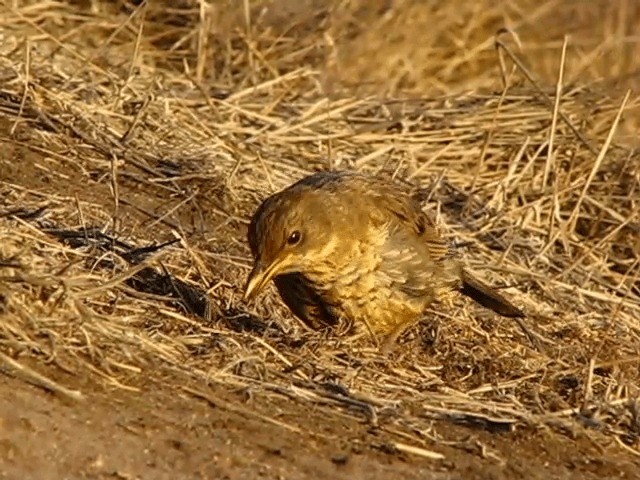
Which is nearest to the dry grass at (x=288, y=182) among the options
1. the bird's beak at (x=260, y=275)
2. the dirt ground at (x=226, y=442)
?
the dirt ground at (x=226, y=442)

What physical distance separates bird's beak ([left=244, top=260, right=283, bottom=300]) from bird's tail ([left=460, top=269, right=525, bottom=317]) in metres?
1.27

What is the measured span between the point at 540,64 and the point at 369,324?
601 cm

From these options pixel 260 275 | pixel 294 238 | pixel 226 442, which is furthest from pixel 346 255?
pixel 226 442

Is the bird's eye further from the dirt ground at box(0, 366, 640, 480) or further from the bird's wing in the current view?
the dirt ground at box(0, 366, 640, 480)

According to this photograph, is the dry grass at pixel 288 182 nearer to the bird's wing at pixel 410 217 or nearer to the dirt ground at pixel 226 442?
the dirt ground at pixel 226 442

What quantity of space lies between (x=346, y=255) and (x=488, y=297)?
3.19 feet

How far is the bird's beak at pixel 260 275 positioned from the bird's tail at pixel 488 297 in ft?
4.18

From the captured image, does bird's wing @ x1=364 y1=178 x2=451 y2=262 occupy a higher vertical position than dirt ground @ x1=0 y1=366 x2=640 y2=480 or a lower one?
higher

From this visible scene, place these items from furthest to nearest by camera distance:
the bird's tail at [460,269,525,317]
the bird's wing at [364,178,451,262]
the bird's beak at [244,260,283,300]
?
the bird's tail at [460,269,525,317] → the bird's wing at [364,178,451,262] → the bird's beak at [244,260,283,300]

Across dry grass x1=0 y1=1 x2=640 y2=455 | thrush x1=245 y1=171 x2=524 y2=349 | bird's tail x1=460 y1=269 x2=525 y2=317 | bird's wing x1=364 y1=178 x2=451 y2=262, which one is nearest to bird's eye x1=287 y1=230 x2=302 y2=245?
thrush x1=245 y1=171 x2=524 y2=349

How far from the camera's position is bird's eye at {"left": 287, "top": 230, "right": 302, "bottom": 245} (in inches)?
231

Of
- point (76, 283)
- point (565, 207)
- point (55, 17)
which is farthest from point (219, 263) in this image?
point (55, 17)

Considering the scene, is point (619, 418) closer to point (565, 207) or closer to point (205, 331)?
point (205, 331)

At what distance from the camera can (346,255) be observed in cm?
609
